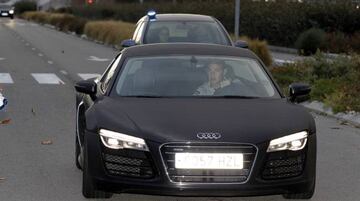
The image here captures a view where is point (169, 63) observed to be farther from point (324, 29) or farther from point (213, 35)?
point (324, 29)

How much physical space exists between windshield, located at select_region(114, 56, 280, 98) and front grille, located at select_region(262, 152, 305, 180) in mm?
970

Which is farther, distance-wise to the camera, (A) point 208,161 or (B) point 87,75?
(B) point 87,75

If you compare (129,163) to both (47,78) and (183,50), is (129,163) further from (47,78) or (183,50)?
(47,78)

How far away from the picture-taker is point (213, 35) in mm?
14805

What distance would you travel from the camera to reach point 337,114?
41.9 ft

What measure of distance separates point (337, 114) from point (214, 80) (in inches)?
244

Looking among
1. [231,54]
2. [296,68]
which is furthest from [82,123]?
[296,68]

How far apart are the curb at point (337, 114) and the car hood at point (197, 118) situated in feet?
18.5

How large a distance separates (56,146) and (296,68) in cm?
967

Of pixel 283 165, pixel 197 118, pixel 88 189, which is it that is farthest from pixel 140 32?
pixel 283 165

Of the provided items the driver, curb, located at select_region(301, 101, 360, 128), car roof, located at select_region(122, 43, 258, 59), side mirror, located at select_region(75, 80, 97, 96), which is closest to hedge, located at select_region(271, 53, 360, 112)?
curb, located at select_region(301, 101, 360, 128)

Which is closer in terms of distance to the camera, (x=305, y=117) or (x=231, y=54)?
(x=305, y=117)

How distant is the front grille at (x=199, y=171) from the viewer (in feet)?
19.1

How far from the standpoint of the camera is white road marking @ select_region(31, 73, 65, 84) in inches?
723
